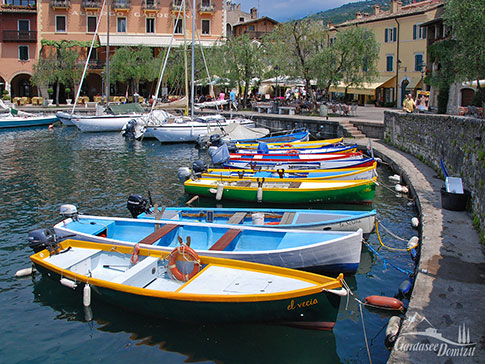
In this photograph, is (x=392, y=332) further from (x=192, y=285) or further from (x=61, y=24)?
(x=61, y=24)

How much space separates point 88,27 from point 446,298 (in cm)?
5668

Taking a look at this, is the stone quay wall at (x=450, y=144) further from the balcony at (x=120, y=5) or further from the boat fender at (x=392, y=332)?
the balcony at (x=120, y=5)

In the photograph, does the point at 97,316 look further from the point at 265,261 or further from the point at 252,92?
the point at 252,92

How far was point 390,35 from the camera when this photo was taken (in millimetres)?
47000

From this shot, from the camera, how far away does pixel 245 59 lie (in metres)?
43.1

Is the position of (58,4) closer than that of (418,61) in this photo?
No

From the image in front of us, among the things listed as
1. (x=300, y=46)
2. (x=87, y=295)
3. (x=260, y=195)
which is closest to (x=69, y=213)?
(x=87, y=295)

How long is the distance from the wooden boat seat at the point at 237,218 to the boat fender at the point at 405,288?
3.92 meters

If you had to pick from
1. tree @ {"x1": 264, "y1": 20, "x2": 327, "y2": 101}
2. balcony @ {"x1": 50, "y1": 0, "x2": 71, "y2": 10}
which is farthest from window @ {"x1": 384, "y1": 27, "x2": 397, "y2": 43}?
balcony @ {"x1": 50, "y1": 0, "x2": 71, "y2": 10}

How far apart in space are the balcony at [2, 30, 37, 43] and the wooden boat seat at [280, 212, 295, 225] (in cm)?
5104

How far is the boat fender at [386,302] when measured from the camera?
8789 mm

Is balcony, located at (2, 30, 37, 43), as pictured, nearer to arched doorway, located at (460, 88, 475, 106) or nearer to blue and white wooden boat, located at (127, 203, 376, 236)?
arched doorway, located at (460, 88, 475, 106)

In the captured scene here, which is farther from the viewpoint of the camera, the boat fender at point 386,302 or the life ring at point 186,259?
the life ring at point 186,259

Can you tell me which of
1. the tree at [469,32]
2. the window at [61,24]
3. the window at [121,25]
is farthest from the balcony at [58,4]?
the tree at [469,32]
